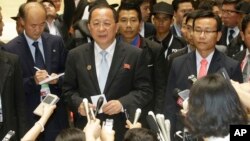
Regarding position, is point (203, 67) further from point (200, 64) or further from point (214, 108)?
point (214, 108)

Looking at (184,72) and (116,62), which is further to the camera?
(116,62)

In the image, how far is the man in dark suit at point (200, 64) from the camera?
14.7ft

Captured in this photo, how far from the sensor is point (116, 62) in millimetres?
4641

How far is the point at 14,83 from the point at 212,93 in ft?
6.50

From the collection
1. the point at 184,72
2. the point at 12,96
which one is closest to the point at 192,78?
the point at 184,72

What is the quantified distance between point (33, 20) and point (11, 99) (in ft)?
4.19

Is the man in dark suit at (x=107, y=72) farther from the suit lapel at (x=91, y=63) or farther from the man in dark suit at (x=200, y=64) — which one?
the man in dark suit at (x=200, y=64)

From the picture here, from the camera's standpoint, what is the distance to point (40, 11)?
5.41 m

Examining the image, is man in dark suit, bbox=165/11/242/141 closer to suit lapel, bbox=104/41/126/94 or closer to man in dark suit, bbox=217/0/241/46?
suit lapel, bbox=104/41/126/94

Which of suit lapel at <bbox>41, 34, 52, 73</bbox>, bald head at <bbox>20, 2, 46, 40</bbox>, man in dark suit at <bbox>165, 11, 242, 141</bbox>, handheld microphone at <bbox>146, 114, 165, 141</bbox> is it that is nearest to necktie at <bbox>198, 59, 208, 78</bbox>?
man in dark suit at <bbox>165, 11, 242, 141</bbox>

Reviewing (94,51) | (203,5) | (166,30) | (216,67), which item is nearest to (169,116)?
(216,67)

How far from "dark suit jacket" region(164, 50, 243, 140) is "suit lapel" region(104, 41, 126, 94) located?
43cm

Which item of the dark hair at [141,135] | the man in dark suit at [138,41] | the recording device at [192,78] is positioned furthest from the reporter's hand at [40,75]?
the dark hair at [141,135]

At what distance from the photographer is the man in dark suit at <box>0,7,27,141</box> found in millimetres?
4266
